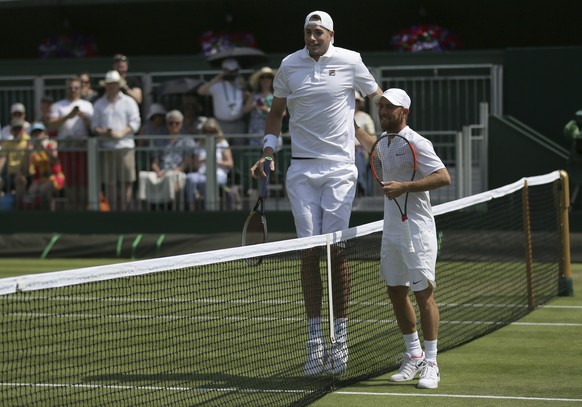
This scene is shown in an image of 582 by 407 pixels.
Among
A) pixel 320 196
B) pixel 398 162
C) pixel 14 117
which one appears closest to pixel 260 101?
pixel 14 117

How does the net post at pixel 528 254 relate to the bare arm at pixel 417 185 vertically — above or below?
below

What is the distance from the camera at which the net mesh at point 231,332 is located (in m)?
6.93

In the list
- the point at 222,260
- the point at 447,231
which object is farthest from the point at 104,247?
the point at 222,260

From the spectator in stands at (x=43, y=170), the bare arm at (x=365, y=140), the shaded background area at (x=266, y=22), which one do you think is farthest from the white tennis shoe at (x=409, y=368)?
the shaded background area at (x=266, y=22)

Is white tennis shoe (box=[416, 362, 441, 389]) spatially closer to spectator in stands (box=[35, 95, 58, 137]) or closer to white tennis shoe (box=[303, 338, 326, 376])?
white tennis shoe (box=[303, 338, 326, 376])

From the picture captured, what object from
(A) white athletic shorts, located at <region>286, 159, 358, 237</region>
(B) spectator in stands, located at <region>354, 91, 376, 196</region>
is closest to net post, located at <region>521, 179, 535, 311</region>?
(A) white athletic shorts, located at <region>286, 159, 358, 237</region>

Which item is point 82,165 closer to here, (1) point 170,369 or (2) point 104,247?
(2) point 104,247

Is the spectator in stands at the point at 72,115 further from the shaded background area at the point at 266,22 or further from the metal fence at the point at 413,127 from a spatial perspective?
the shaded background area at the point at 266,22

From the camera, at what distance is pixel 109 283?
529 inches

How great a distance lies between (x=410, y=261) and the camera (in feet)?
24.4

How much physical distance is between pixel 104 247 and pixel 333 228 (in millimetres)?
9269

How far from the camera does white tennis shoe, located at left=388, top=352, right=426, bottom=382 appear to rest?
7.72 meters

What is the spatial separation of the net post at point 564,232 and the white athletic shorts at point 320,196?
4.20 meters

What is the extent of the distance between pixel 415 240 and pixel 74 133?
447 inches
